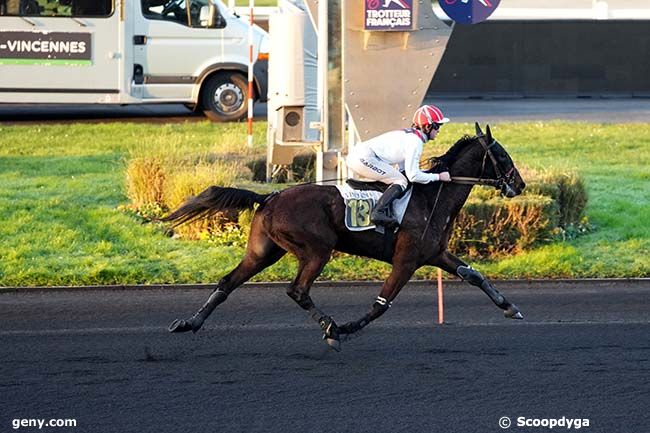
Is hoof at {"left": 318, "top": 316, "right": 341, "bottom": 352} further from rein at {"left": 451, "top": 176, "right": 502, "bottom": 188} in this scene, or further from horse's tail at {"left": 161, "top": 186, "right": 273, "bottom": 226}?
rein at {"left": 451, "top": 176, "right": 502, "bottom": 188}

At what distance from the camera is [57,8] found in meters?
22.7

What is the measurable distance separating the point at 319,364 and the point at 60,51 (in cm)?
1465

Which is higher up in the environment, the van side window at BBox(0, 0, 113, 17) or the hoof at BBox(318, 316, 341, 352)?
the van side window at BBox(0, 0, 113, 17)

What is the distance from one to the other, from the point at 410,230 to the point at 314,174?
6631 millimetres

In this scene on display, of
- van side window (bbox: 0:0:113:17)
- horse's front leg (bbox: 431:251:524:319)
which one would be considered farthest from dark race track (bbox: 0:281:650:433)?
van side window (bbox: 0:0:113:17)

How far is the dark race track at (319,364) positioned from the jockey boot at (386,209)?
95 cm

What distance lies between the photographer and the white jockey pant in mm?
9891

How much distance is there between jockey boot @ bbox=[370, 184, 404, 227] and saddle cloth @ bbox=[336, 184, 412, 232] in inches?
2.3

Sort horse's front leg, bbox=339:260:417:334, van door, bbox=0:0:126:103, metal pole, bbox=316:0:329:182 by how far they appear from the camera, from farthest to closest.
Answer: van door, bbox=0:0:126:103 < metal pole, bbox=316:0:329:182 < horse's front leg, bbox=339:260:417:334

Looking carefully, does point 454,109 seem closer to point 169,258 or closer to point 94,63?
point 94,63

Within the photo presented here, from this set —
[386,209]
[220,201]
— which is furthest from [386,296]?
[220,201]

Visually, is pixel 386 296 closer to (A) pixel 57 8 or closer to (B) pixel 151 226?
(B) pixel 151 226

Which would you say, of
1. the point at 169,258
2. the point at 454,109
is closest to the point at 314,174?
the point at 169,258

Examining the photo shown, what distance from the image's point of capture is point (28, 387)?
840 centimetres
